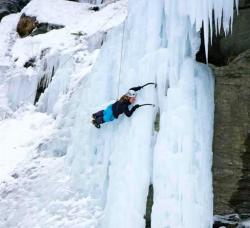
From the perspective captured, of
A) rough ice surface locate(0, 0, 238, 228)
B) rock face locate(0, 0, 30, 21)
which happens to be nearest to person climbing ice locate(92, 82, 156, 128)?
rough ice surface locate(0, 0, 238, 228)

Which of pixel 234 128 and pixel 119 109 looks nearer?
pixel 234 128

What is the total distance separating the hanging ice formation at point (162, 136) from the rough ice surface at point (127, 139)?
0.05ft

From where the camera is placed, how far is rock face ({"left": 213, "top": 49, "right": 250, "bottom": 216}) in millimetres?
7109

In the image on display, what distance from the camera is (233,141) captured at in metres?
7.16

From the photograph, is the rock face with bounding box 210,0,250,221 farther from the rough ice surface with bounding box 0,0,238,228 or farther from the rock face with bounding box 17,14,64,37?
the rock face with bounding box 17,14,64,37

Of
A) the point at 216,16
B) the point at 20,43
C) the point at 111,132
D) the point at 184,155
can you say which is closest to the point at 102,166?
the point at 111,132

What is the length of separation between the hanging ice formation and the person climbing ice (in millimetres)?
127

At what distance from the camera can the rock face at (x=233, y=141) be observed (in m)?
7.11

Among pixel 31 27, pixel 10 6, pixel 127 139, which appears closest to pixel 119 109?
pixel 127 139

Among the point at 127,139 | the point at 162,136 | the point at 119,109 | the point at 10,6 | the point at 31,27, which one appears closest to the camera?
the point at 162,136

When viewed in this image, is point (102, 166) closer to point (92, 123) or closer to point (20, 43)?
point (92, 123)

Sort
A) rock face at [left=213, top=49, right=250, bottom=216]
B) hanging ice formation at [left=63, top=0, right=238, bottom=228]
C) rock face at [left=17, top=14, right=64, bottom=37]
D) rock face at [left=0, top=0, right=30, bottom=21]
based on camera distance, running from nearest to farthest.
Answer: hanging ice formation at [left=63, top=0, right=238, bottom=228] → rock face at [left=213, top=49, right=250, bottom=216] → rock face at [left=17, top=14, right=64, bottom=37] → rock face at [left=0, top=0, right=30, bottom=21]

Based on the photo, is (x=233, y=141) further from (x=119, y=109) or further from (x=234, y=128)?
(x=119, y=109)

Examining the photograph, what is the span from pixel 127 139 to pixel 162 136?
0.65m
